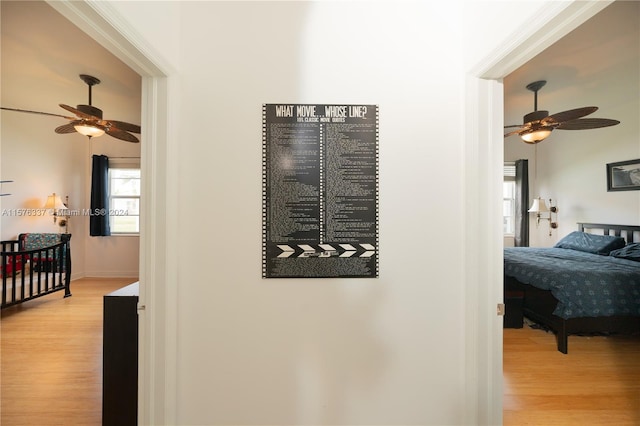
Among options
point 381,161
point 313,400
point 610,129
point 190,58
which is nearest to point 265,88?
point 190,58

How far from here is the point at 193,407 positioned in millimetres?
1392

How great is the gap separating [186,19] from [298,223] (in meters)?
1.21

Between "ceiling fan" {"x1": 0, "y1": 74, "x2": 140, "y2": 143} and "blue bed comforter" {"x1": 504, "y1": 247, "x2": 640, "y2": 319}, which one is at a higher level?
"ceiling fan" {"x1": 0, "y1": 74, "x2": 140, "y2": 143}

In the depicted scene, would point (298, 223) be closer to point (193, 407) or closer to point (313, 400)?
point (313, 400)

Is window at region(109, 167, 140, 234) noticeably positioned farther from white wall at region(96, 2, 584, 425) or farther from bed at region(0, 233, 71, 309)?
white wall at region(96, 2, 584, 425)

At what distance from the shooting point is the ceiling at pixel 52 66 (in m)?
2.29

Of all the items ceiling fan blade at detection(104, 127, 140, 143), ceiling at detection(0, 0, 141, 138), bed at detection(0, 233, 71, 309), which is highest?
ceiling at detection(0, 0, 141, 138)

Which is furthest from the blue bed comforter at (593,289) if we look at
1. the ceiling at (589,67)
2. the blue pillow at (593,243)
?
the ceiling at (589,67)

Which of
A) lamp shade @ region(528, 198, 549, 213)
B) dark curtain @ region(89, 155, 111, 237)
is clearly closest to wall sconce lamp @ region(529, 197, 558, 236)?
lamp shade @ region(528, 198, 549, 213)

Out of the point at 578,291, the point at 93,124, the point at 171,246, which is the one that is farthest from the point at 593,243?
the point at 93,124

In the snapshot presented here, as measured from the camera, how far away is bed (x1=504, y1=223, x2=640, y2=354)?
2482 millimetres

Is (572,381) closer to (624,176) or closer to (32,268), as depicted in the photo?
(624,176)

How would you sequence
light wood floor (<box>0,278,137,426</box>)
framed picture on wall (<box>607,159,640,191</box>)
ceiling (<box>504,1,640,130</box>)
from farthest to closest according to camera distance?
framed picture on wall (<box>607,159,640,191</box>), ceiling (<box>504,1,640,130</box>), light wood floor (<box>0,278,137,426</box>)

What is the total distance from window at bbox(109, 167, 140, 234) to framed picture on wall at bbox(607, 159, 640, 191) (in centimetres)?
800
